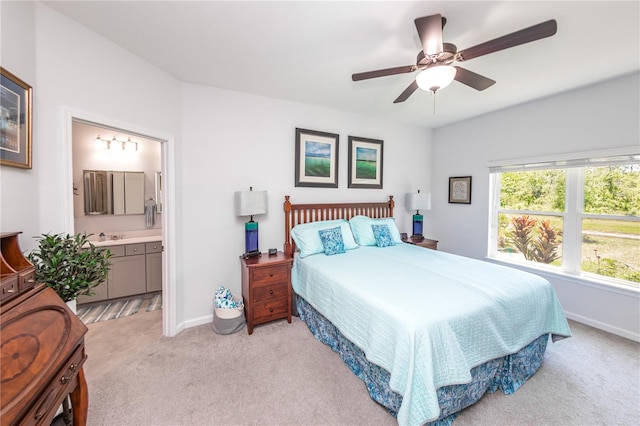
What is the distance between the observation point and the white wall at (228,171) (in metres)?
2.76

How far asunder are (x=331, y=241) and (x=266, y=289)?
2.98ft

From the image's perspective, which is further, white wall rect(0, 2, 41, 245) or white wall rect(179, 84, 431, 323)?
white wall rect(179, 84, 431, 323)

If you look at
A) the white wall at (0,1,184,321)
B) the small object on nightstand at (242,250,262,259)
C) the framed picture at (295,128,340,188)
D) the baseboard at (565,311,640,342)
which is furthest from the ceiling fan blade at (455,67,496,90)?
the baseboard at (565,311,640,342)

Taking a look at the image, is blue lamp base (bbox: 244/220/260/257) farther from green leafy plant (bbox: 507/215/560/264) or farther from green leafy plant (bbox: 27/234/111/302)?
green leafy plant (bbox: 507/215/560/264)

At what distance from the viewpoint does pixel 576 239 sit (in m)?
3.00

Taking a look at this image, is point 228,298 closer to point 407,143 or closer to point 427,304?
point 427,304

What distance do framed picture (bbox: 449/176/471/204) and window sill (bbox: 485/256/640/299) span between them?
1.08m

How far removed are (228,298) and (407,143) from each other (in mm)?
3658

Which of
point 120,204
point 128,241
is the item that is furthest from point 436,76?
point 120,204

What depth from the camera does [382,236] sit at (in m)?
3.33

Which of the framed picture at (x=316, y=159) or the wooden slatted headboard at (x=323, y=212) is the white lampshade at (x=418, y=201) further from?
the framed picture at (x=316, y=159)

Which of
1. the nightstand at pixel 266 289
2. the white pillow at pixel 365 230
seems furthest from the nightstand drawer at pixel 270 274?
the white pillow at pixel 365 230

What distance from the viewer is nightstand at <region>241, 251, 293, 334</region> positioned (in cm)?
261

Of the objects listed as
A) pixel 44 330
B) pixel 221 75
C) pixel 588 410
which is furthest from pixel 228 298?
pixel 588 410
